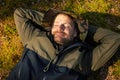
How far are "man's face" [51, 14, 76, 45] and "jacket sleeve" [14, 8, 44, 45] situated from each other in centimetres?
45

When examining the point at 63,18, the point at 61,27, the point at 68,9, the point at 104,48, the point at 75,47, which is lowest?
the point at 104,48

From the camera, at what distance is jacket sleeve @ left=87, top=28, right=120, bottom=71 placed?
689 cm

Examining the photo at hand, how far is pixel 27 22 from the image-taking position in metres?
7.30

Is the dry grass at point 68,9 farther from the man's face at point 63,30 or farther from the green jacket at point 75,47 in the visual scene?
the man's face at point 63,30

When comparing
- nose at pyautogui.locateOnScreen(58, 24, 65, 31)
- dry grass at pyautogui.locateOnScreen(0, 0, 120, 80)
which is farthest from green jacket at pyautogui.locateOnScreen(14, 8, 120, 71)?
dry grass at pyautogui.locateOnScreen(0, 0, 120, 80)

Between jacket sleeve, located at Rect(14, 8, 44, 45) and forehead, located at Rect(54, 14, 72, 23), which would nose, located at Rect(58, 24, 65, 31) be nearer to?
forehead, located at Rect(54, 14, 72, 23)

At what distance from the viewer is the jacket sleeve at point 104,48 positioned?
6887 millimetres

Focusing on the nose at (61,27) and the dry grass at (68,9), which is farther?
the dry grass at (68,9)

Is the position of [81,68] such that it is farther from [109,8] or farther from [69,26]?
[109,8]

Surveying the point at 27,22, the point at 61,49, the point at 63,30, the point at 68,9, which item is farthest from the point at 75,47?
the point at 68,9

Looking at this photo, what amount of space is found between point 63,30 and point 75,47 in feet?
1.54

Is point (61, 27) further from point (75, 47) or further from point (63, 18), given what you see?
point (75, 47)

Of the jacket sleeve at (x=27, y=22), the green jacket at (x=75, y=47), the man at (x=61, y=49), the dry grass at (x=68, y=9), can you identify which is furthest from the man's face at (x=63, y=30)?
the dry grass at (x=68, y=9)

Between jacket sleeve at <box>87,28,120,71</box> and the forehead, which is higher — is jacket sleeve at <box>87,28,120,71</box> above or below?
below
